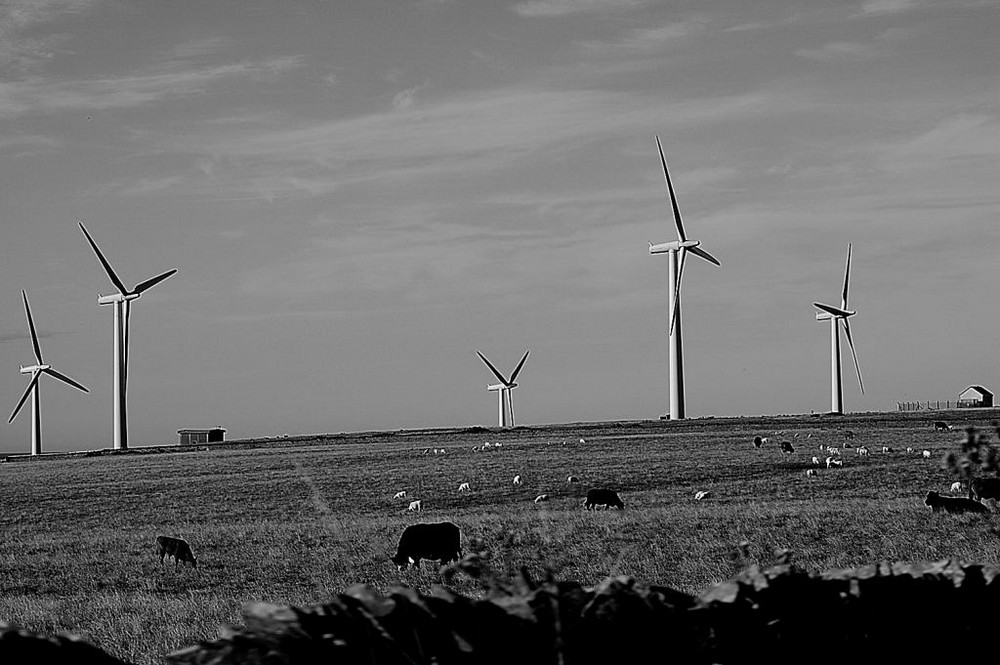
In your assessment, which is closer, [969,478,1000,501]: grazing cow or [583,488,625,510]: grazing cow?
[969,478,1000,501]: grazing cow

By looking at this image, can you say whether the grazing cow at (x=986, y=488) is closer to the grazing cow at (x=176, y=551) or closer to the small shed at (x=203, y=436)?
the grazing cow at (x=176, y=551)

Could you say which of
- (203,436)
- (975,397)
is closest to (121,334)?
(203,436)

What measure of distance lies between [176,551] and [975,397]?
599ft

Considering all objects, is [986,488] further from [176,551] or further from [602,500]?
[176,551]

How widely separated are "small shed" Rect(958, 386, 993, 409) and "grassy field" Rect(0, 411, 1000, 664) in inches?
5198

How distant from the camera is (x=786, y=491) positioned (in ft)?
121

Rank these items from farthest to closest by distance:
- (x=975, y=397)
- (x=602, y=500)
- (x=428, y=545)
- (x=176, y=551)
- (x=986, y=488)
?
(x=975, y=397), (x=602, y=500), (x=986, y=488), (x=176, y=551), (x=428, y=545)

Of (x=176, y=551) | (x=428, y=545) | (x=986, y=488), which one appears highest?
(x=986, y=488)

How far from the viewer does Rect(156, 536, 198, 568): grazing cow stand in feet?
79.2

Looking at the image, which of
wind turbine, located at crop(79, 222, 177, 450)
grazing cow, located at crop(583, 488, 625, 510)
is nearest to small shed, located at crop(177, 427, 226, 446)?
wind turbine, located at crop(79, 222, 177, 450)

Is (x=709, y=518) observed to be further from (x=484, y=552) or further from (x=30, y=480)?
(x=30, y=480)

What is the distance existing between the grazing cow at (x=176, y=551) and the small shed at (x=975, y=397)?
17723cm

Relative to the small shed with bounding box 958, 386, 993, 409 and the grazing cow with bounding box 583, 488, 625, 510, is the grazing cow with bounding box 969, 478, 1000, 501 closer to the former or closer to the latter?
the grazing cow with bounding box 583, 488, 625, 510

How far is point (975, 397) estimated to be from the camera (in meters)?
187
